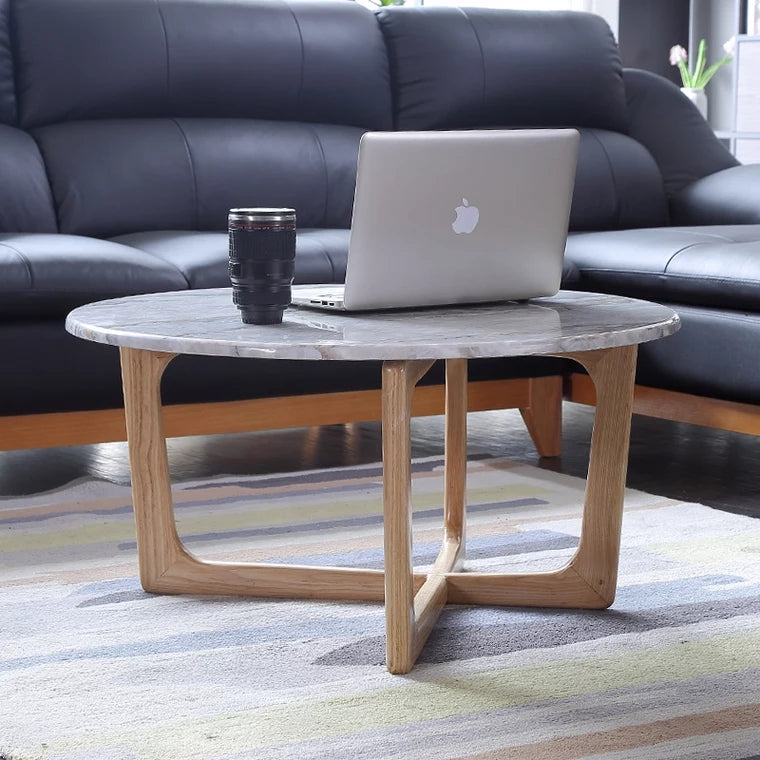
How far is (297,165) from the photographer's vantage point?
9.16 feet

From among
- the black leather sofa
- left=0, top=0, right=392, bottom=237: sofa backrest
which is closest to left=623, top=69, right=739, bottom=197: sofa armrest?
the black leather sofa

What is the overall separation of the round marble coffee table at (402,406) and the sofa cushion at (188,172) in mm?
958

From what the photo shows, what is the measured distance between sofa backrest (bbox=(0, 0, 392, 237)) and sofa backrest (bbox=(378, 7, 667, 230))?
0.40ft

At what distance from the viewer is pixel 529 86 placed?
3035mm

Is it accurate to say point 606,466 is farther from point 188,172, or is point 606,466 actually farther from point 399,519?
point 188,172

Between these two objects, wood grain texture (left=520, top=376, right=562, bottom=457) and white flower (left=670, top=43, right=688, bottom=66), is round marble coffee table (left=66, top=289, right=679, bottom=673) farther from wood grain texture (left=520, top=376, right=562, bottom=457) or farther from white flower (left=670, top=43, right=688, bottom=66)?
white flower (left=670, top=43, right=688, bottom=66)

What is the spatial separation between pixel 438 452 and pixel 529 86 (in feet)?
3.01

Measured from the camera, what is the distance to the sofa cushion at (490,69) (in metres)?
2.97

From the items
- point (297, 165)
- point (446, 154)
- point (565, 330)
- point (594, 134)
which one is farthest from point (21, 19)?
point (565, 330)

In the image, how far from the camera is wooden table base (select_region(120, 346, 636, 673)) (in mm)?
1589

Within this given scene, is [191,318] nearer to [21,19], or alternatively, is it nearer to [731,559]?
[731,559]

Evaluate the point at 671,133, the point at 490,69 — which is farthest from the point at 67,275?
the point at 671,133

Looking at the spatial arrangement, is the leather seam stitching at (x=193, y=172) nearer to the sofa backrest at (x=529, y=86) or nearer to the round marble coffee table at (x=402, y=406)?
the sofa backrest at (x=529, y=86)

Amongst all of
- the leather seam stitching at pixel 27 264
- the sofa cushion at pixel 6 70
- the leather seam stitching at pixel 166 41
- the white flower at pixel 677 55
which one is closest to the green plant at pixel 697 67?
the white flower at pixel 677 55
